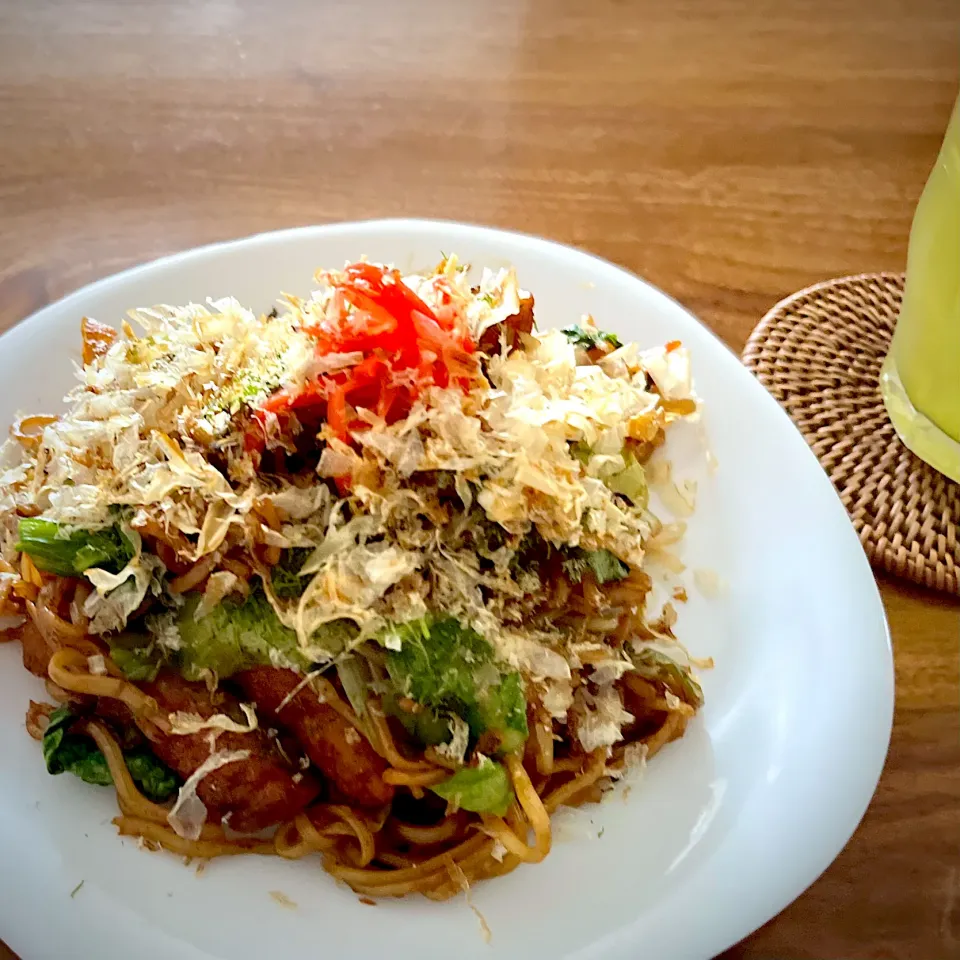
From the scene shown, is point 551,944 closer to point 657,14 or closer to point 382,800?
point 382,800

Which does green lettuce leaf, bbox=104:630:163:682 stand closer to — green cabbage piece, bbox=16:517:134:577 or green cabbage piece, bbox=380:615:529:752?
green cabbage piece, bbox=16:517:134:577

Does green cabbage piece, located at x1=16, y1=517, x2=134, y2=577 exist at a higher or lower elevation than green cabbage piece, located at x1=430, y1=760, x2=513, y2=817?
higher

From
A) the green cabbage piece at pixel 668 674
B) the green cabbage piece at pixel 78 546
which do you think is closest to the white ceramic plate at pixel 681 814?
the green cabbage piece at pixel 668 674

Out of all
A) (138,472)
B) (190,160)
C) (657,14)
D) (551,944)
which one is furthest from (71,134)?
(551,944)

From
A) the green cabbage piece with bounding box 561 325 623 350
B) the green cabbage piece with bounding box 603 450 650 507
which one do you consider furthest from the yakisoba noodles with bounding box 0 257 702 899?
the green cabbage piece with bounding box 561 325 623 350

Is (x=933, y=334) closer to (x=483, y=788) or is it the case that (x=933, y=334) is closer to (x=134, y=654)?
(x=483, y=788)

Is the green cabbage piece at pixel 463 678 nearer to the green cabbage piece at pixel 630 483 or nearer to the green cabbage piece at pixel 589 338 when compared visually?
the green cabbage piece at pixel 630 483

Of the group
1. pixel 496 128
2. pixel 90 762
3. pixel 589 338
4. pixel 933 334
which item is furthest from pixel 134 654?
pixel 496 128
